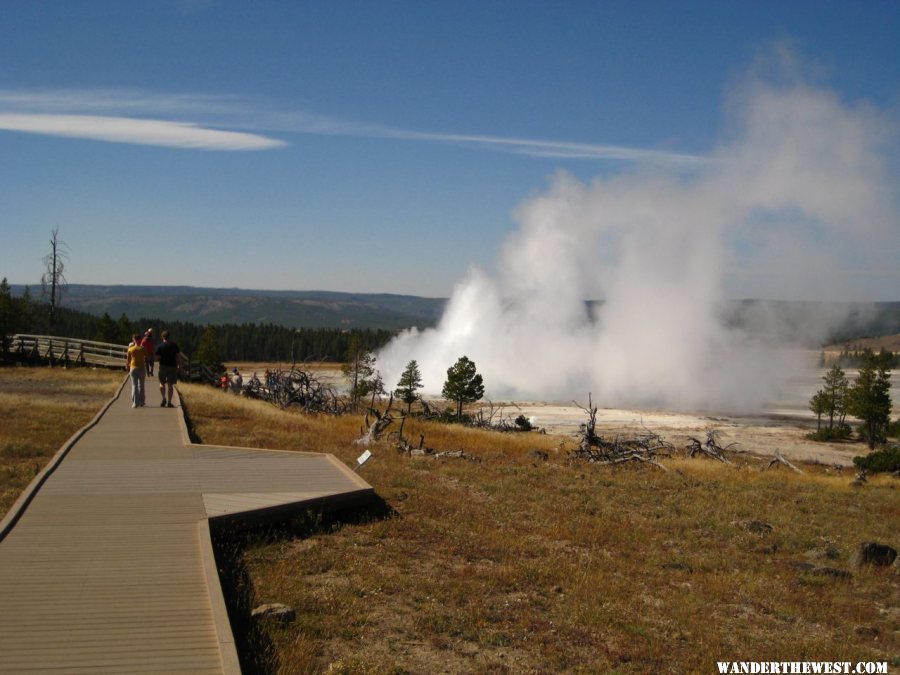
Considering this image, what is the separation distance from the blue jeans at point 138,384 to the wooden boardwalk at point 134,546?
5.09 meters

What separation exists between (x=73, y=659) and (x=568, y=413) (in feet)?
→ 192

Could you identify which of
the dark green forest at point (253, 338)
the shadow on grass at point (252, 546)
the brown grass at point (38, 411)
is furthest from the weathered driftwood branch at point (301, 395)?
the dark green forest at point (253, 338)

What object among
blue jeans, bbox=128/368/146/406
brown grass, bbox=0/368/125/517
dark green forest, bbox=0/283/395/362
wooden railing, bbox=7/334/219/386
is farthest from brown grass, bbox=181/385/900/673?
dark green forest, bbox=0/283/395/362

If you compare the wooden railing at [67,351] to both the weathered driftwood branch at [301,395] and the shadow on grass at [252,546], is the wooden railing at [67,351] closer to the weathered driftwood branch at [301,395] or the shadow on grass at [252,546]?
the weathered driftwood branch at [301,395]

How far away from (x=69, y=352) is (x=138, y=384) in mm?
22600

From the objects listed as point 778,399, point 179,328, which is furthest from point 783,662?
point 179,328

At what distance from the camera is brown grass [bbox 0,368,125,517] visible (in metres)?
13.2

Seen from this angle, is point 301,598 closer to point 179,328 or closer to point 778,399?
point 778,399

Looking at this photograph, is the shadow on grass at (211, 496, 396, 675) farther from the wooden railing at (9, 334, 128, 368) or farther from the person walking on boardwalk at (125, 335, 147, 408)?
the wooden railing at (9, 334, 128, 368)

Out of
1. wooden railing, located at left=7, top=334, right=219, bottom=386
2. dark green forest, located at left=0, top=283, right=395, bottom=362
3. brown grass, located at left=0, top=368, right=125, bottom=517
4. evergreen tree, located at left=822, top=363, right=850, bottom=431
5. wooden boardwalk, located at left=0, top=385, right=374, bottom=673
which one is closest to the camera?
wooden boardwalk, located at left=0, top=385, right=374, bottom=673

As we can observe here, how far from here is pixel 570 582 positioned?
962cm

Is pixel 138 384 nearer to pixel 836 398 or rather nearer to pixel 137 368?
pixel 137 368

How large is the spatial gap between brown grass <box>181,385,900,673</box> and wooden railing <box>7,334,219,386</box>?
90.3 feet

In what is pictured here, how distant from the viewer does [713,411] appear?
74.1 metres
